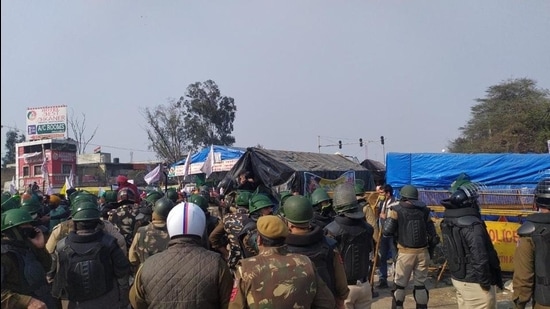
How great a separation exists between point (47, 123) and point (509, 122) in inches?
1952

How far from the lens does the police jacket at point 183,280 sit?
3.06 m

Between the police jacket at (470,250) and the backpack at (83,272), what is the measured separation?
3.71m

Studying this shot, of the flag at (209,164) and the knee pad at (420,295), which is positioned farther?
the flag at (209,164)

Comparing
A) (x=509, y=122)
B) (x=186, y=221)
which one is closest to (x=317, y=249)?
(x=186, y=221)

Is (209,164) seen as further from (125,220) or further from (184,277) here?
(184,277)

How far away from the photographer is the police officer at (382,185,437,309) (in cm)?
729

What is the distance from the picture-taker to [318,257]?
3859 mm

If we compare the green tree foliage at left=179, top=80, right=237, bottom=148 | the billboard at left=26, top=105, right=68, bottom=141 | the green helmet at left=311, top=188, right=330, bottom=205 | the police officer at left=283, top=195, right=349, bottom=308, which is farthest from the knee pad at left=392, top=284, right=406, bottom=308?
the billboard at left=26, top=105, right=68, bottom=141

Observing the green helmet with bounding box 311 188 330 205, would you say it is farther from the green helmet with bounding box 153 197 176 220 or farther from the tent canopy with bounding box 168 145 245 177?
the tent canopy with bounding box 168 145 245 177

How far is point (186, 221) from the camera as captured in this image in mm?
3244

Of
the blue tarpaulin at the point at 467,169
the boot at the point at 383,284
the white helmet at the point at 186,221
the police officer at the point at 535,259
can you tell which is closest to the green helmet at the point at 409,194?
the boot at the point at 383,284

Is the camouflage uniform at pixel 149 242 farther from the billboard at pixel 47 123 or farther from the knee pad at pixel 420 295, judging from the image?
the billboard at pixel 47 123

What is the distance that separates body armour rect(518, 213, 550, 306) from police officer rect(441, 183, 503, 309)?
30.8 inches

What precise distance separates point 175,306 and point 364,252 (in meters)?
2.97
